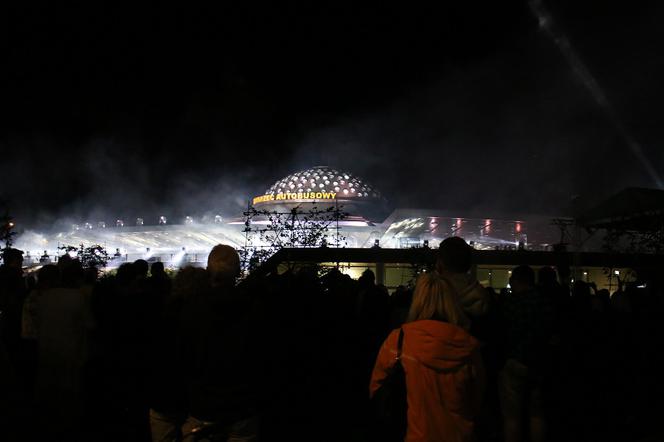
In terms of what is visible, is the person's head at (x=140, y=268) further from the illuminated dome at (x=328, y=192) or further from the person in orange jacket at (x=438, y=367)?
the illuminated dome at (x=328, y=192)

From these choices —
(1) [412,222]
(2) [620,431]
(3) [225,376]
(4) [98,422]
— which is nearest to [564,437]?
(2) [620,431]

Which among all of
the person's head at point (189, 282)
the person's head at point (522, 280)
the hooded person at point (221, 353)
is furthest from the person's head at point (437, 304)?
the person's head at point (522, 280)

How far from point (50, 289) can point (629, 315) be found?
6244 millimetres

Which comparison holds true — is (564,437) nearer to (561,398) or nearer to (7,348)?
(561,398)

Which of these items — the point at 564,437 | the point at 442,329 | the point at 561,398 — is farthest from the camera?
the point at 561,398

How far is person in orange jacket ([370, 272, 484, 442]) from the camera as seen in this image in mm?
2594

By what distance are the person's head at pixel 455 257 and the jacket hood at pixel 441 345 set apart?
775 mm

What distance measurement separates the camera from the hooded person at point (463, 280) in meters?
3.33

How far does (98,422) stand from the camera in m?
5.48

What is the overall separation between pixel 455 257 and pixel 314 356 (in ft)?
11.5

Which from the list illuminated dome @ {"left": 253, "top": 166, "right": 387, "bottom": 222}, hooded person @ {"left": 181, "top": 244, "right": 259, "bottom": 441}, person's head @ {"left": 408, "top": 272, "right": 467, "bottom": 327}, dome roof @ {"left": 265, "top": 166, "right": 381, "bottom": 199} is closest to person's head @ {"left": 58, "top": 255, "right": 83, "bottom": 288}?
hooded person @ {"left": 181, "top": 244, "right": 259, "bottom": 441}

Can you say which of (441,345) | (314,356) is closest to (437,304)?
(441,345)

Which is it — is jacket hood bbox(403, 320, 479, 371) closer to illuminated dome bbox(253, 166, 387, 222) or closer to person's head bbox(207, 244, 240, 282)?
person's head bbox(207, 244, 240, 282)

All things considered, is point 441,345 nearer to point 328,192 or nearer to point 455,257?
point 455,257
